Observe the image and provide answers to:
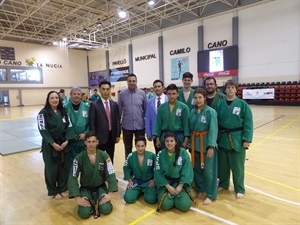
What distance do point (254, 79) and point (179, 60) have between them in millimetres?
5744

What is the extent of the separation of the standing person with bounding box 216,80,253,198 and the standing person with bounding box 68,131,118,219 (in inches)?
59.6

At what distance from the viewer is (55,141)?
2936 mm

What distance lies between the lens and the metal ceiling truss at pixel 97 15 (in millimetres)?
14180

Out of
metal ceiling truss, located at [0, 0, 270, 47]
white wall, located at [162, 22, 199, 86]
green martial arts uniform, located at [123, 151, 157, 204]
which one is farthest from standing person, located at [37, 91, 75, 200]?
white wall, located at [162, 22, 199, 86]

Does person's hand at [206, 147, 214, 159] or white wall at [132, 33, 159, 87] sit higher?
white wall at [132, 33, 159, 87]

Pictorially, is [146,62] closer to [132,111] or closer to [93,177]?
[132,111]

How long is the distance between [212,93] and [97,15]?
1530cm

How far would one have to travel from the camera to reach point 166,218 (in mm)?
2449

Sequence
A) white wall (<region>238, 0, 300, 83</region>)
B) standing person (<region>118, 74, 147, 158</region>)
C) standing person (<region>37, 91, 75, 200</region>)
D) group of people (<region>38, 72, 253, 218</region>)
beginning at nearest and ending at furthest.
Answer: group of people (<region>38, 72, 253, 218</region>) < standing person (<region>37, 91, 75, 200</region>) < standing person (<region>118, 74, 147, 158</region>) < white wall (<region>238, 0, 300, 83</region>)

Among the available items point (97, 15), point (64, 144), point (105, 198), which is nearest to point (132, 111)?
point (64, 144)

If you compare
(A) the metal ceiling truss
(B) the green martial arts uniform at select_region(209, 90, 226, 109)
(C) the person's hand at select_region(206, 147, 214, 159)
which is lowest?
(C) the person's hand at select_region(206, 147, 214, 159)

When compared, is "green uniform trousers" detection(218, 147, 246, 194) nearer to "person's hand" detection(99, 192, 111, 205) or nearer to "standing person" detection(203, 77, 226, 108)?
"standing person" detection(203, 77, 226, 108)

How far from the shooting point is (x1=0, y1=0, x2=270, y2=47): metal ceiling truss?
1418 cm

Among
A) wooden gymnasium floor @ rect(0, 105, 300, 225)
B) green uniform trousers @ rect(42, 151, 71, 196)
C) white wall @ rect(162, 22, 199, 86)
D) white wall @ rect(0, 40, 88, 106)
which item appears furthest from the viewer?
white wall @ rect(0, 40, 88, 106)
